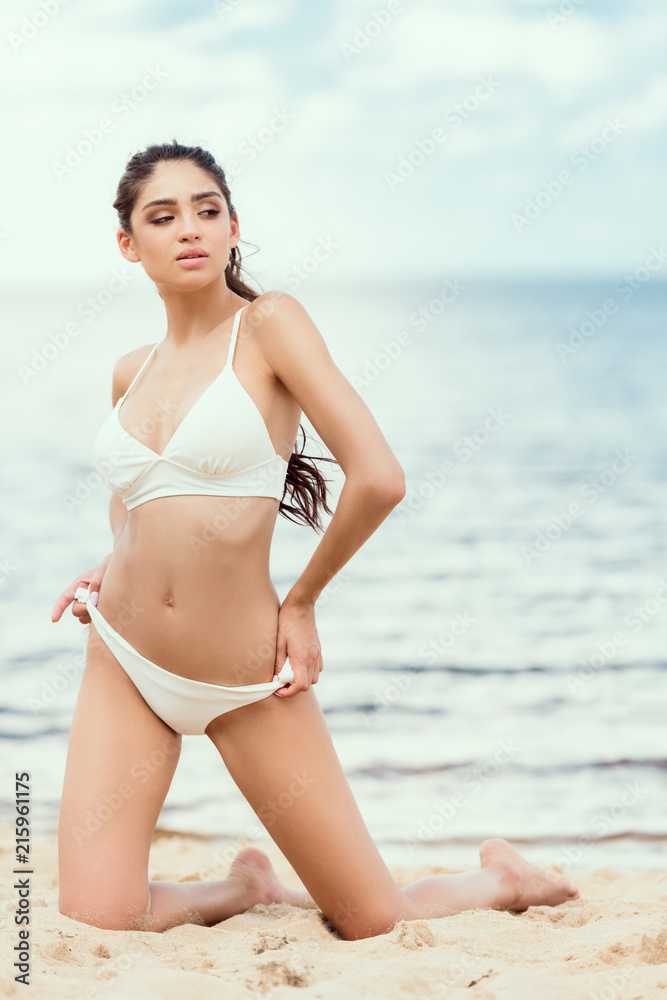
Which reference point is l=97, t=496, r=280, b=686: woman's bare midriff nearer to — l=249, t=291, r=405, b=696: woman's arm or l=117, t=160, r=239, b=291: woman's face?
l=249, t=291, r=405, b=696: woman's arm

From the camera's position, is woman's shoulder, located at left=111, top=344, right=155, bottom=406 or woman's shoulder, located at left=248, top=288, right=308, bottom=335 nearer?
woman's shoulder, located at left=248, top=288, right=308, bottom=335

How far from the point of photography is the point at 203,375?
3201 millimetres

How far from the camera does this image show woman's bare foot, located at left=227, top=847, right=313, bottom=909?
12.4 feet

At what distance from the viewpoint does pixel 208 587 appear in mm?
3127

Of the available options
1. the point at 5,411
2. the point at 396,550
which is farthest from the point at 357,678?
the point at 5,411

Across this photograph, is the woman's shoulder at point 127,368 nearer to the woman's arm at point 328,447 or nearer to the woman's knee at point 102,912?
the woman's arm at point 328,447

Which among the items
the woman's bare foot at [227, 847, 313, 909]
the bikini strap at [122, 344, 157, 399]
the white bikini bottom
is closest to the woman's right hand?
the white bikini bottom

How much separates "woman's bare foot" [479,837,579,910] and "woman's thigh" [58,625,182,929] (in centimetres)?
133

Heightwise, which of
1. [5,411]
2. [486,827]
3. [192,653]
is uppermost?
[5,411]

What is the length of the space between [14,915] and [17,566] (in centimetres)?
766

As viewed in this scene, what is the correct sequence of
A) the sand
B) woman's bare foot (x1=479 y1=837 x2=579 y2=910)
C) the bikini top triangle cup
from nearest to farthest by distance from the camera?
1. the sand
2. the bikini top triangle cup
3. woman's bare foot (x1=479 y1=837 x2=579 y2=910)

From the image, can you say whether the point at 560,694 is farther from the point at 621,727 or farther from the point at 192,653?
the point at 192,653

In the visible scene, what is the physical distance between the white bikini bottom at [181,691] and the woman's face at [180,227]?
3.79 feet

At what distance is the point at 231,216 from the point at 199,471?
→ 0.96 meters
